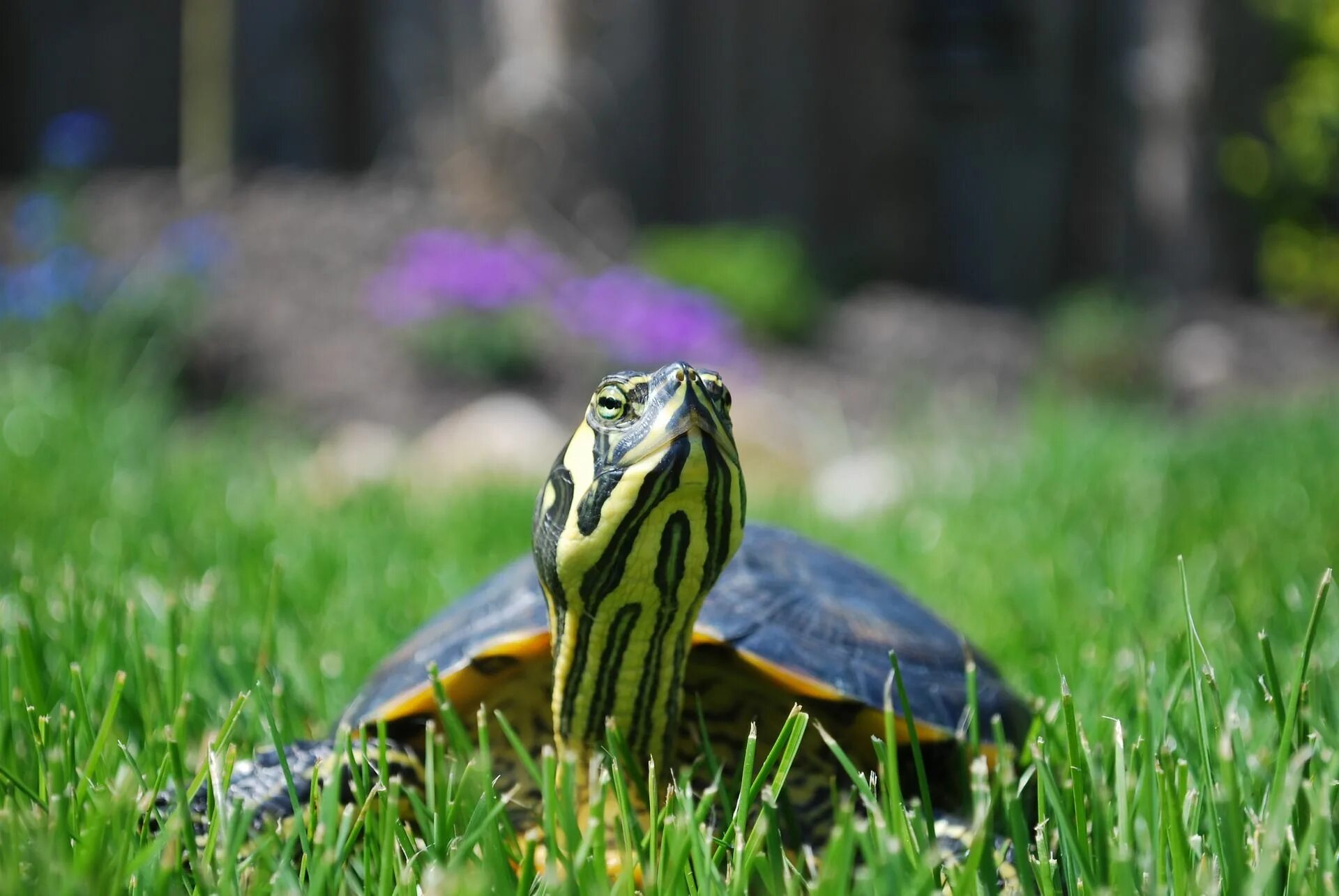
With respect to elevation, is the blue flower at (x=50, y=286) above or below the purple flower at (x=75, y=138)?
below

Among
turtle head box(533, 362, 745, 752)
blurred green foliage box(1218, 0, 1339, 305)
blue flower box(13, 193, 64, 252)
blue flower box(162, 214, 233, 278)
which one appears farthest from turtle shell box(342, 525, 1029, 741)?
blurred green foliage box(1218, 0, 1339, 305)

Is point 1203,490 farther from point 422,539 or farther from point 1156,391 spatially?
point 1156,391

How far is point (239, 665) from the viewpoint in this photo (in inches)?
66.6

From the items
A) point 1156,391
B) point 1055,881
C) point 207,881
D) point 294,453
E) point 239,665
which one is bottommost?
point 1156,391

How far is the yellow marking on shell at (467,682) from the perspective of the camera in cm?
135

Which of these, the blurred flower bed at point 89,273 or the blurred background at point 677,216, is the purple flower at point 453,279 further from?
the blurred flower bed at point 89,273

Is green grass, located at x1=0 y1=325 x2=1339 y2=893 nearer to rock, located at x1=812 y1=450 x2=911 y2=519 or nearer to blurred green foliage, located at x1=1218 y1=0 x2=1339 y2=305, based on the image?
rock, located at x1=812 y1=450 x2=911 y2=519

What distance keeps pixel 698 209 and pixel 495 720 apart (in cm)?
609

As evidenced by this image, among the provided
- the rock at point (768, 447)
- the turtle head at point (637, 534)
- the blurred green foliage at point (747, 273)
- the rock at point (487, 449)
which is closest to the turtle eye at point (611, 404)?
the turtle head at point (637, 534)

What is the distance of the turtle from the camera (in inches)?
43.9

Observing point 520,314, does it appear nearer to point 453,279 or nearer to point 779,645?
point 453,279

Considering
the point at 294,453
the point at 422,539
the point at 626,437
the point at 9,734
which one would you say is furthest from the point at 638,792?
the point at 294,453

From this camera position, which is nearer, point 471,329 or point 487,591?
point 487,591

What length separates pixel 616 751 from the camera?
3.72 ft
